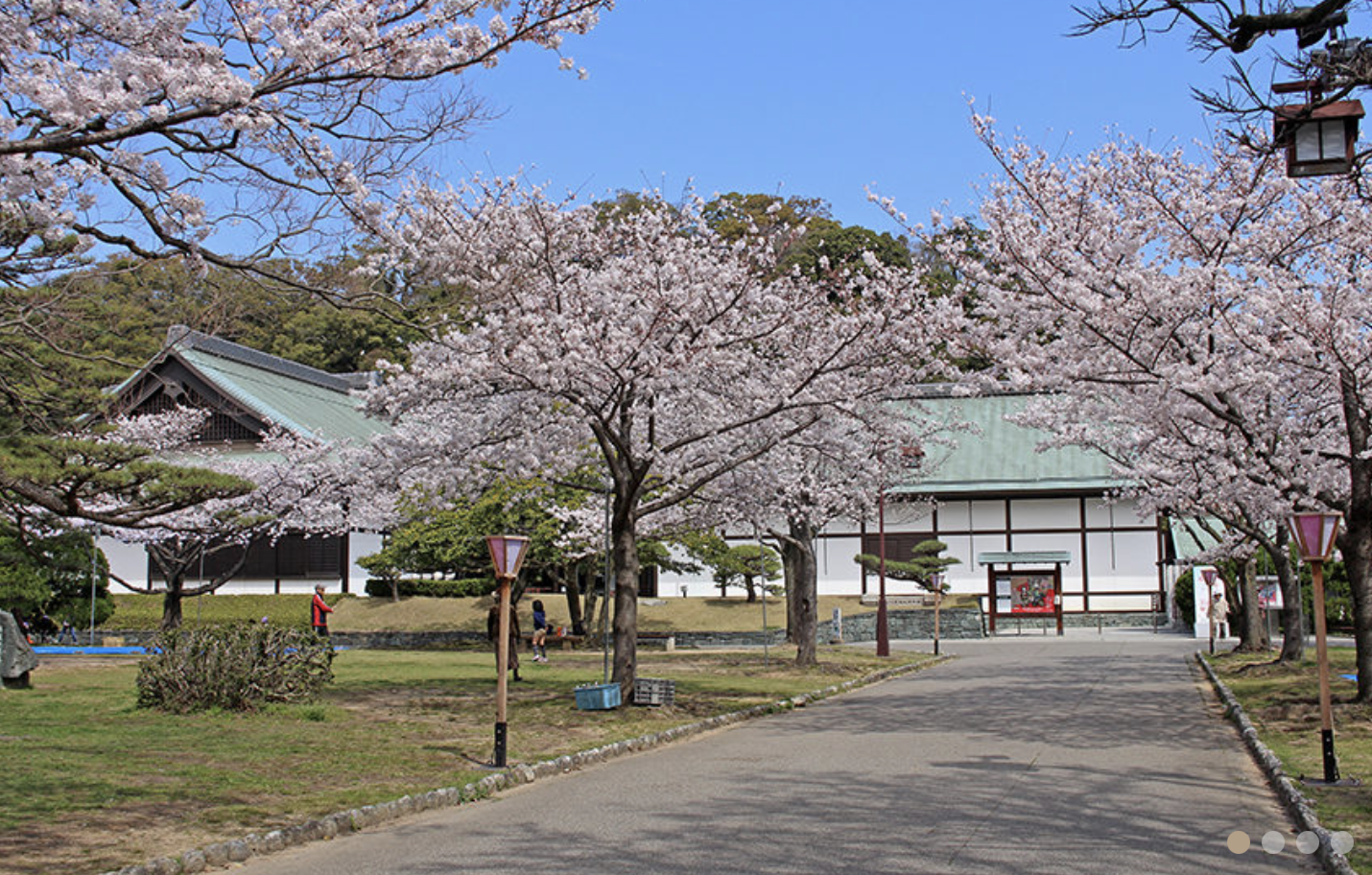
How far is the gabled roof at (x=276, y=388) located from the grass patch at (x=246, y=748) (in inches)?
631

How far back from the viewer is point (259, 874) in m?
7.71

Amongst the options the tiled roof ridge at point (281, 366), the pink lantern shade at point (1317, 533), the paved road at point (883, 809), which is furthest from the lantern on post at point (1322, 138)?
the tiled roof ridge at point (281, 366)

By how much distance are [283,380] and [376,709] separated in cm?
2935

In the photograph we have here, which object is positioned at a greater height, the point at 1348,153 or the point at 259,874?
the point at 1348,153

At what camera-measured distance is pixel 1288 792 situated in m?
10.1

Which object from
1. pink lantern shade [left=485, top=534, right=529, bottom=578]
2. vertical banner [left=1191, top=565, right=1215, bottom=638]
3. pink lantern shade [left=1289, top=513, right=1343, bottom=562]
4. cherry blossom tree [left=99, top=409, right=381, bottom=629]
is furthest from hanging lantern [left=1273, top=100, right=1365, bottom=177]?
vertical banner [left=1191, top=565, right=1215, bottom=638]

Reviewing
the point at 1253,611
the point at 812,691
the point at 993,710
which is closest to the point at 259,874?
the point at 993,710

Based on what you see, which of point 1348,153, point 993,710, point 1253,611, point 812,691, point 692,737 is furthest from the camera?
point 1253,611

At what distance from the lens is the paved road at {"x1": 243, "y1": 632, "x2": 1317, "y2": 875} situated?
7.71 metres

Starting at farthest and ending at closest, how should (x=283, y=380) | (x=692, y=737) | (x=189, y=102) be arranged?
(x=283, y=380) → (x=692, y=737) → (x=189, y=102)

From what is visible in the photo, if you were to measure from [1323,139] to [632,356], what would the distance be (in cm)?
923

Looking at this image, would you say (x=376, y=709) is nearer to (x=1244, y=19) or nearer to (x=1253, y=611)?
(x=1244, y=19)

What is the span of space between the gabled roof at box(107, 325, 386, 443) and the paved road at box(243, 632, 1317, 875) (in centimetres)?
2444

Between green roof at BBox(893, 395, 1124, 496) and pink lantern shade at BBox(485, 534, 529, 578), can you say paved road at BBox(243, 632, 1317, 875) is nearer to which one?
pink lantern shade at BBox(485, 534, 529, 578)
